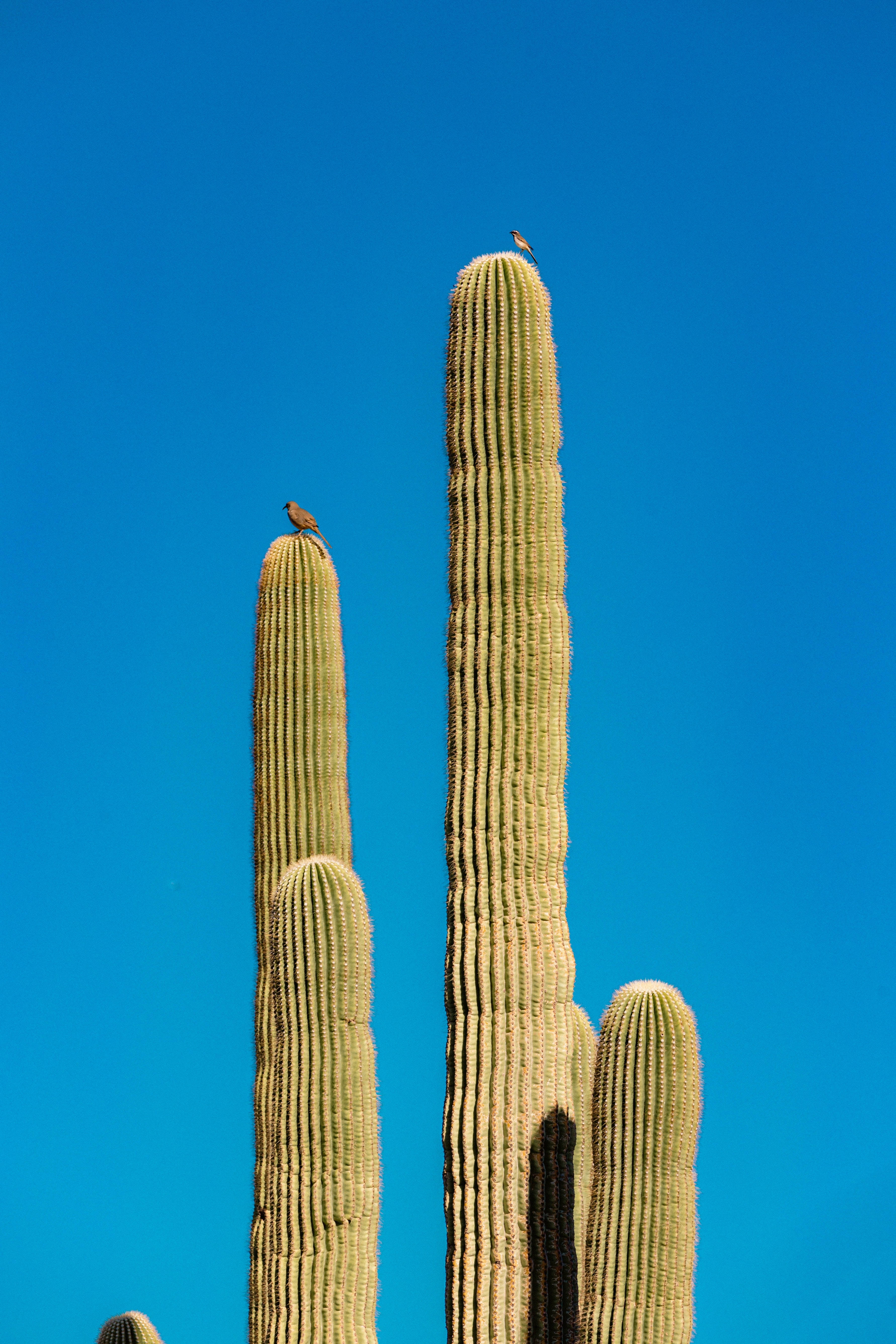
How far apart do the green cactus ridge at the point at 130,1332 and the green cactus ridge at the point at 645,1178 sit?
3126 millimetres

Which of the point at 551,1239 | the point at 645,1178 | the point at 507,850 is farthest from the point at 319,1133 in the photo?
the point at 507,850

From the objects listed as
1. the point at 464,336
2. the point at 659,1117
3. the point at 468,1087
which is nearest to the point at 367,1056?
the point at 468,1087

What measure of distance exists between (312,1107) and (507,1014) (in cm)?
110

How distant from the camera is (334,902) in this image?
20.5 feet

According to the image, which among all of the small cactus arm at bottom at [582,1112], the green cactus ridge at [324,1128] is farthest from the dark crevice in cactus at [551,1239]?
the green cactus ridge at [324,1128]

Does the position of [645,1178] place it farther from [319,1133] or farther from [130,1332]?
[130,1332]

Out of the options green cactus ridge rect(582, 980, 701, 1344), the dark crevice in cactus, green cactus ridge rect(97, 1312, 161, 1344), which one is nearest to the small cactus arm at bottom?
green cactus ridge rect(582, 980, 701, 1344)

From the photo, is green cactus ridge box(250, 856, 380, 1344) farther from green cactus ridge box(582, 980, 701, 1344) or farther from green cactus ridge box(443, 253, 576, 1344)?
green cactus ridge box(582, 980, 701, 1344)

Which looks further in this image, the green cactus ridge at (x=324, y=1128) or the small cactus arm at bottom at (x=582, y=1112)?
the small cactus arm at bottom at (x=582, y=1112)

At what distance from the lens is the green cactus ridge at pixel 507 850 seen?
5465 mm

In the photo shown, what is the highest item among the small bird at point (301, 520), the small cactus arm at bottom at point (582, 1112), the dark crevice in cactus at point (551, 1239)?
the small bird at point (301, 520)

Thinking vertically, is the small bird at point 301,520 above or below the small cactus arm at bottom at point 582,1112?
above

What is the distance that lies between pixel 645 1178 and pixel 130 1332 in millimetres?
3523

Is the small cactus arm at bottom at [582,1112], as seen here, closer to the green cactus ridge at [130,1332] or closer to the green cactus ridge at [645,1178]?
the green cactus ridge at [645,1178]
